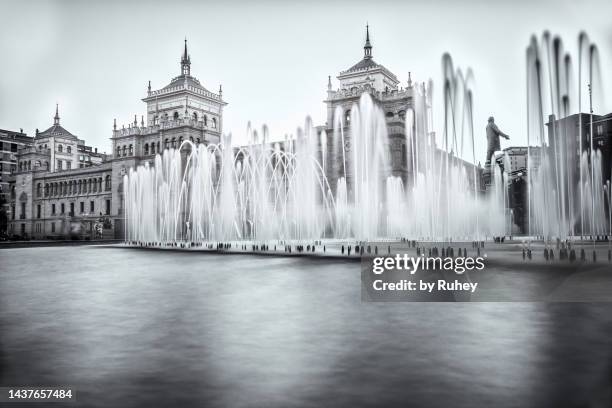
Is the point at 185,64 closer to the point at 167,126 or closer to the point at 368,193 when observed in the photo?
the point at 167,126

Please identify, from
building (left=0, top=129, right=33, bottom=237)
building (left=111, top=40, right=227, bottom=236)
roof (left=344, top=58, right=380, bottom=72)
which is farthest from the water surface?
building (left=0, top=129, right=33, bottom=237)

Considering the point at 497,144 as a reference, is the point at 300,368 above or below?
below

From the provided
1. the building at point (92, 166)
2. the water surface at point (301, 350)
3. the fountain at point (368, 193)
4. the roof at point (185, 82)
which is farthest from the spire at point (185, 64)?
the water surface at point (301, 350)

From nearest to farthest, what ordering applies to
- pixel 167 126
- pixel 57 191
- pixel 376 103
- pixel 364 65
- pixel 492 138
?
pixel 492 138, pixel 376 103, pixel 364 65, pixel 167 126, pixel 57 191

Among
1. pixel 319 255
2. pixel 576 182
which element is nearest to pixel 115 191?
pixel 319 255

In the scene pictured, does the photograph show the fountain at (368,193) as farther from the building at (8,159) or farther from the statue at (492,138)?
the building at (8,159)

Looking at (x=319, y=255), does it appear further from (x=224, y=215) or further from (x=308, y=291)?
(x=224, y=215)

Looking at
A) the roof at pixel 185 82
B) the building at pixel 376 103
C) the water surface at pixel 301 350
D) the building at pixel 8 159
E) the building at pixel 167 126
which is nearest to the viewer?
the water surface at pixel 301 350

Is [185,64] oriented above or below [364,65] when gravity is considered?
above

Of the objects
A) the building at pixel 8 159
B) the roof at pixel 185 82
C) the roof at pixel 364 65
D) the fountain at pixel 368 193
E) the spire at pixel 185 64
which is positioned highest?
the spire at pixel 185 64

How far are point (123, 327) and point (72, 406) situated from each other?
3.35 meters

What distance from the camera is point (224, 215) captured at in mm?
44469

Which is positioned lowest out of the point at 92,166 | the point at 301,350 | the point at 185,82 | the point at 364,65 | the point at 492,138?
the point at 301,350

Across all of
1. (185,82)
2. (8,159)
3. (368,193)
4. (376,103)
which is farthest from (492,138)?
(8,159)
